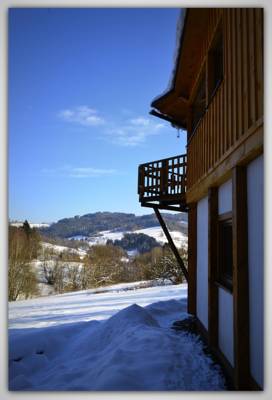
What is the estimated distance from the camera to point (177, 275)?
1961cm

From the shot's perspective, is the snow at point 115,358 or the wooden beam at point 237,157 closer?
the wooden beam at point 237,157

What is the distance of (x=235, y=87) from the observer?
322 centimetres

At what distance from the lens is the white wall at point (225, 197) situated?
3.84 metres

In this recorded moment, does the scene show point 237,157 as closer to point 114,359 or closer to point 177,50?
point 114,359

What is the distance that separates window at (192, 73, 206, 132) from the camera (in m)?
5.77

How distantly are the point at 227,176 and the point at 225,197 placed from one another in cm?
38

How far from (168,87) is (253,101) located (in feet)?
14.2

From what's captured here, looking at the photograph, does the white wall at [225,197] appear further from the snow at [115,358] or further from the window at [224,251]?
the snow at [115,358]

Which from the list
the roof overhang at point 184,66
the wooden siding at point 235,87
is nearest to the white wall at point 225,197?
the wooden siding at point 235,87

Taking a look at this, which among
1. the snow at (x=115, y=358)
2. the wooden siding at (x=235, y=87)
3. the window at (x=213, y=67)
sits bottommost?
the snow at (x=115, y=358)

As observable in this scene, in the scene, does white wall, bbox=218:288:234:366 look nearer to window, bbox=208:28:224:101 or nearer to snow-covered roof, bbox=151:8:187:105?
window, bbox=208:28:224:101

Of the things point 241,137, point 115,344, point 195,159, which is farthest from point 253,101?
point 115,344
